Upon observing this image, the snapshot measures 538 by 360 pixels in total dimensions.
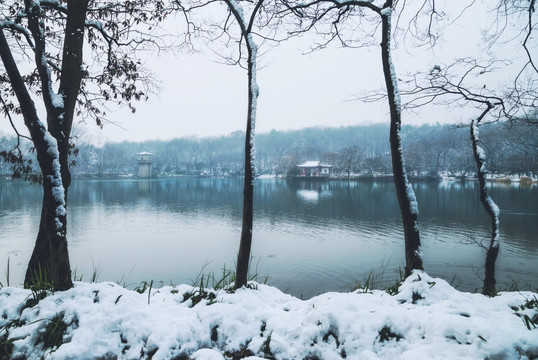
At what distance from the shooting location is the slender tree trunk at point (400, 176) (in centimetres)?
441

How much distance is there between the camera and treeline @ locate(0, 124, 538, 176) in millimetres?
50656

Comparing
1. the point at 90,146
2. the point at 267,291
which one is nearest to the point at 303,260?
the point at 267,291

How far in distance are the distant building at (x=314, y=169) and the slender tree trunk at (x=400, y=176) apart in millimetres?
65858

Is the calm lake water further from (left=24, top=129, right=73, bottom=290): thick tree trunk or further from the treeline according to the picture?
the treeline

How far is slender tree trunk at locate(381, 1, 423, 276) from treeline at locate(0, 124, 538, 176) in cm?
2916

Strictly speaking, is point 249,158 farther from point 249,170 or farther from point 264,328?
point 264,328

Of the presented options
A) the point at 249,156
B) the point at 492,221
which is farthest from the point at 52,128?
the point at 492,221

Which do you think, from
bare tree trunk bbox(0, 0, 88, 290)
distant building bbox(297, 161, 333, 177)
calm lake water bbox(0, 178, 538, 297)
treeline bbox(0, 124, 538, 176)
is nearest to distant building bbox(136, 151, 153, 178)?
treeline bbox(0, 124, 538, 176)

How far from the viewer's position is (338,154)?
7631 cm

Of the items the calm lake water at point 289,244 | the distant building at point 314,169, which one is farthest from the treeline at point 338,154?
the calm lake water at point 289,244

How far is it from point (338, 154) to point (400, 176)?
2897 inches

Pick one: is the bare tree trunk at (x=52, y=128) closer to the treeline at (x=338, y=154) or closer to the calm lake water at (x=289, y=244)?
the calm lake water at (x=289, y=244)

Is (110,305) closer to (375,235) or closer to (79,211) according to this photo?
(375,235)

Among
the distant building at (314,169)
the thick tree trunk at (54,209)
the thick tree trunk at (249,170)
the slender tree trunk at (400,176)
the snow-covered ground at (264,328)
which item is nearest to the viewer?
the snow-covered ground at (264,328)
